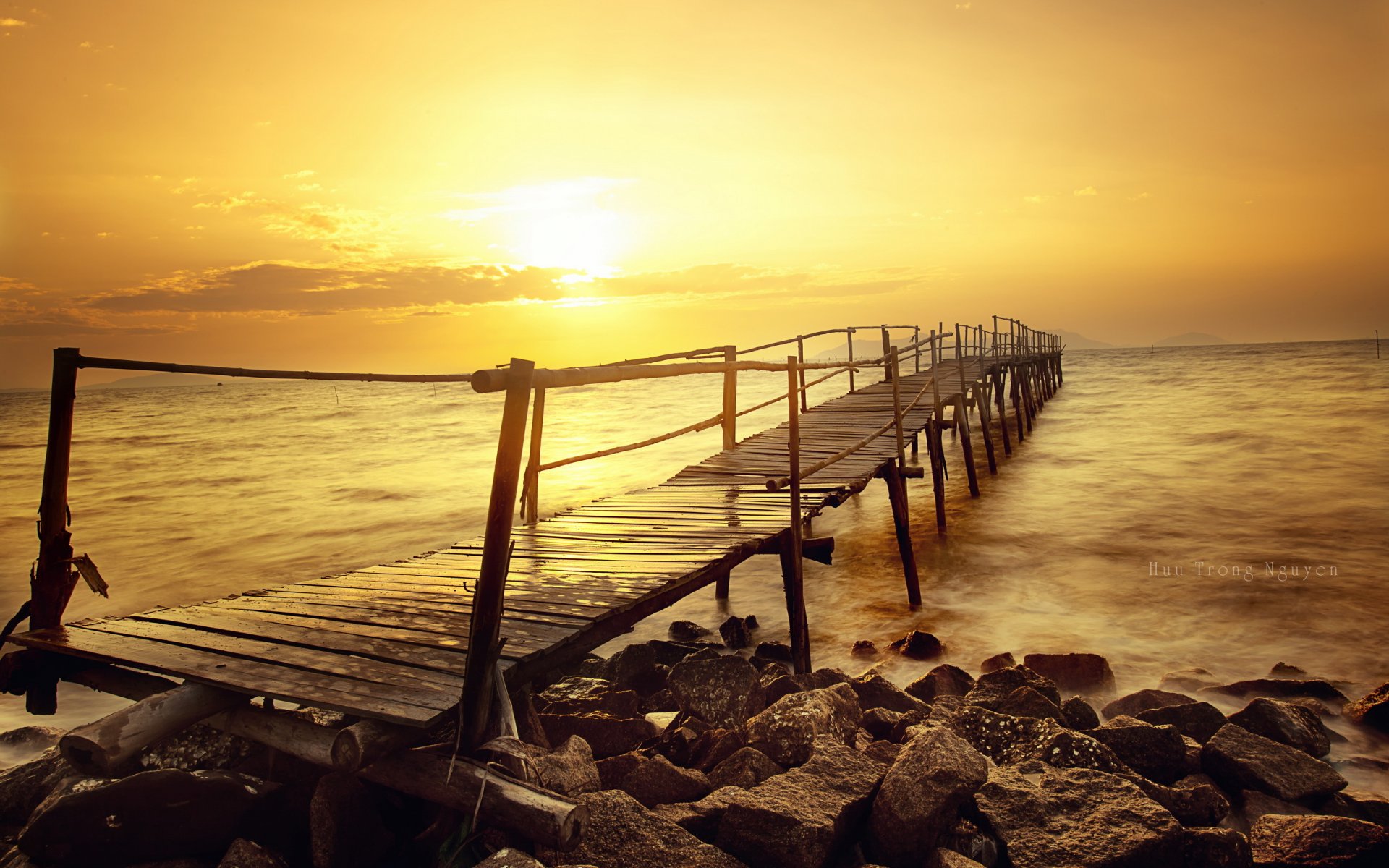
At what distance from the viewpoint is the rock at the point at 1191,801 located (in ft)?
11.8

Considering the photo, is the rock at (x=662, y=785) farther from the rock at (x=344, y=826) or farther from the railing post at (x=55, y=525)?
the railing post at (x=55, y=525)

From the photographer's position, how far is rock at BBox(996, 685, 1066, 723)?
4.62 m

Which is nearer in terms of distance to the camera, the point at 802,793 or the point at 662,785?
the point at 802,793

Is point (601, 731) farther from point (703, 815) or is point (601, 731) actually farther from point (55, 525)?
point (55, 525)

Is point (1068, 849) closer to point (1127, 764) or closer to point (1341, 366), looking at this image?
point (1127, 764)

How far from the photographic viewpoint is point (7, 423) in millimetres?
62062

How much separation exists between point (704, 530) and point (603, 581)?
1.40m

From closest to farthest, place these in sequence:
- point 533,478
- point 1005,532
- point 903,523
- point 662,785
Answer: point 662,785, point 533,478, point 903,523, point 1005,532

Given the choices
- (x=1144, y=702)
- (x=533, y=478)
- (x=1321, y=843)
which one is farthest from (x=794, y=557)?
(x=1321, y=843)

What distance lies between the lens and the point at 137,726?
3072 millimetres

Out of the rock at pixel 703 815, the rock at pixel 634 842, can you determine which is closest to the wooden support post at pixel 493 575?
the rock at pixel 634 842

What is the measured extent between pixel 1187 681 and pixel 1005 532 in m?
5.82

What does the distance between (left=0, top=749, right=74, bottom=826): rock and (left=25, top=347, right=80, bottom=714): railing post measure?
281 mm

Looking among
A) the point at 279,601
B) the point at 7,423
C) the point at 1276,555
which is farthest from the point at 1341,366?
the point at 7,423
